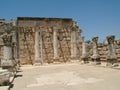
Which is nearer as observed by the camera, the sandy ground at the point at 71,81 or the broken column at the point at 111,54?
the sandy ground at the point at 71,81

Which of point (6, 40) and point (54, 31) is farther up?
point (54, 31)

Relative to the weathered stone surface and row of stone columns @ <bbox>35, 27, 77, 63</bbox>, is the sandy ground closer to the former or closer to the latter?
the weathered stone surface

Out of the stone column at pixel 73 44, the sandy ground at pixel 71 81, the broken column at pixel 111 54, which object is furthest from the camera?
the stone column at pixel 73 44

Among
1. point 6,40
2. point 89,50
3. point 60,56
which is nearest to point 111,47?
point 6,40

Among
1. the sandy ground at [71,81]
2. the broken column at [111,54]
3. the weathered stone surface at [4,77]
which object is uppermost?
the broken column at [111,54]

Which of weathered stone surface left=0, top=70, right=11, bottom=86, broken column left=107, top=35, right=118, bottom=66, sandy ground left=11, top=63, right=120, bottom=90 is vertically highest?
broken column left=107, top=35, right=118, bottom=66

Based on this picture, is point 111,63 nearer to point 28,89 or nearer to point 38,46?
point 28,89

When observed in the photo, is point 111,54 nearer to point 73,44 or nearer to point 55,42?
point 73,44

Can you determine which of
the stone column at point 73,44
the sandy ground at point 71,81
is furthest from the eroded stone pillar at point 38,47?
the sandy ground at point 71,81

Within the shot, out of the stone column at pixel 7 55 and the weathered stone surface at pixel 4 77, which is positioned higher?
the stone column at pixel 7 55

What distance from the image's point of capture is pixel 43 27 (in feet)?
92.7

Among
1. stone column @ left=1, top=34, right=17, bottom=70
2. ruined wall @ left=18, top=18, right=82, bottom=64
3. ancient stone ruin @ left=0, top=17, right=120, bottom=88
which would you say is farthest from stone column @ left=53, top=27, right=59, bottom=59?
stone column @ left=1, top=34, right=17, bottom=70

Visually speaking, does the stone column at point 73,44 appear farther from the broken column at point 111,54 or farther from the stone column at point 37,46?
the broken column at point 111,54

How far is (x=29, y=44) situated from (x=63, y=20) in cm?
568
